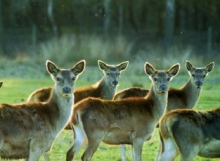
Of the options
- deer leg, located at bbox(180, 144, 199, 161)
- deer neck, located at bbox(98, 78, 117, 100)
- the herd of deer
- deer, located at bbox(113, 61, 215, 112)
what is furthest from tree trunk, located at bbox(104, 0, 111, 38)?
deer leg, located at bbox(180, 144, 199, 161)

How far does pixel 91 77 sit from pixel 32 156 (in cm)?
1944

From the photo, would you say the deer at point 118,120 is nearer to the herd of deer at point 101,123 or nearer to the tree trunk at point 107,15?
the herd of deer at point 101,123

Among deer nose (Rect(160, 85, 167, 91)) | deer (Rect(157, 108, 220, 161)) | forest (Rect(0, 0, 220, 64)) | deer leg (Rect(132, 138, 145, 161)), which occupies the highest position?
deer nose (Rect(160, 85, 167, 91))

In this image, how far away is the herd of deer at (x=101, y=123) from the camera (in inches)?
508

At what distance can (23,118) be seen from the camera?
13.0m

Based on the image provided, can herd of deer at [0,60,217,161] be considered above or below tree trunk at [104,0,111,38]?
above

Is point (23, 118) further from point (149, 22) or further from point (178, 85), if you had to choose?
point (149, 22)

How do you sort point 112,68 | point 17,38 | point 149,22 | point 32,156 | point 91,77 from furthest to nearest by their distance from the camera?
point 149,22 < point 17,38 < point 91,77 < point 112,68 < point 32,156

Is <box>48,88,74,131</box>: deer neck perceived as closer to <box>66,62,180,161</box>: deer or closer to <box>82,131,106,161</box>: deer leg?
<box>66,62,180,161</box>: deer

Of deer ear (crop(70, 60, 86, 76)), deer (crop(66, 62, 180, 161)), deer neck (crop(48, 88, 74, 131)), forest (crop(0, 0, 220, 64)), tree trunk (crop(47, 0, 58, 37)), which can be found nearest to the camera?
deer neck (crop(48, 88, 74, 131))

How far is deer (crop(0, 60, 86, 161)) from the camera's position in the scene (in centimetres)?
1266

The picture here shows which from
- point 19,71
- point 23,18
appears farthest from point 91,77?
point 23,18

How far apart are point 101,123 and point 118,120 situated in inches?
18.0

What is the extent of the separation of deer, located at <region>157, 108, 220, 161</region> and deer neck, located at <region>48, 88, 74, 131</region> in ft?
5.13
